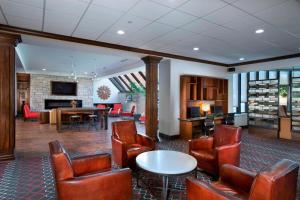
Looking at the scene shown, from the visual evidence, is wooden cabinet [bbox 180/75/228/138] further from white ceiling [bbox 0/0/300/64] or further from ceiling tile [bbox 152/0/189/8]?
ceiling tile [bbox 152/0/189/8]

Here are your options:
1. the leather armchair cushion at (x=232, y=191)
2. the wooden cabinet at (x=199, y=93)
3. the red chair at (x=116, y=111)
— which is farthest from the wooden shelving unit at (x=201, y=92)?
the red chair at (x=116, y=111)

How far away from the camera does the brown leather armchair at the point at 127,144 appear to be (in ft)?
10.7

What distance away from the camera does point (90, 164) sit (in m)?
2.47

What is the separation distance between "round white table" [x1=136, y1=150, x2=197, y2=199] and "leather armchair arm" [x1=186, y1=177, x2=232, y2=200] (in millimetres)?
402

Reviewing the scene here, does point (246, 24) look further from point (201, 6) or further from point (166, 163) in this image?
point (166, 163)

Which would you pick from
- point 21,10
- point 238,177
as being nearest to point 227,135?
point 238,177

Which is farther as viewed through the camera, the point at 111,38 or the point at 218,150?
the point at 111,38

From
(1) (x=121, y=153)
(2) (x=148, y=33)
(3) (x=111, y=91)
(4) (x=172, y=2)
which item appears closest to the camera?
(4) (x=172, y=2)

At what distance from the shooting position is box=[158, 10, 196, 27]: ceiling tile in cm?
309

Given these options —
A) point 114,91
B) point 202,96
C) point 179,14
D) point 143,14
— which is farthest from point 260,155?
point 114,91

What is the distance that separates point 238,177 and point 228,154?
1.10 m

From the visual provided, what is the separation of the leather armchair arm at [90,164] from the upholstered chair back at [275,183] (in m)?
1.79

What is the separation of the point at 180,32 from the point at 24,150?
4.75 meters

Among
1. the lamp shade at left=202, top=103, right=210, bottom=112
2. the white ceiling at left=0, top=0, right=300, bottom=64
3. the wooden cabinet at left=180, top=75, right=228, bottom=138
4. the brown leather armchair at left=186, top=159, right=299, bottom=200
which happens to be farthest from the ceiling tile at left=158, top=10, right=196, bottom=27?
the lamp shade at left=202, top=103, right=210, bottom=112
